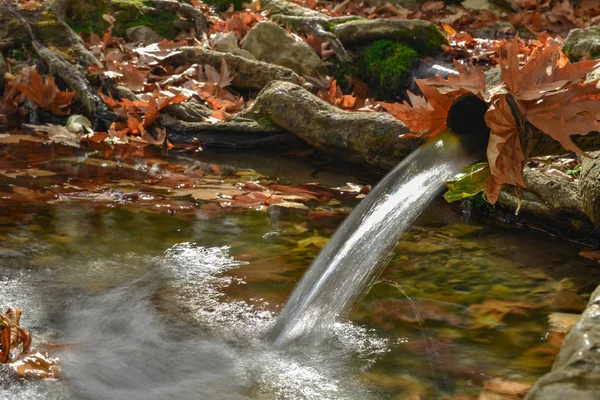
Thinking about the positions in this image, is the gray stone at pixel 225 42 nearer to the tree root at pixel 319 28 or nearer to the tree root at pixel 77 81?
the tree root at pixel 319 28

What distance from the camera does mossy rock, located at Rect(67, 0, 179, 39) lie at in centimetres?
725

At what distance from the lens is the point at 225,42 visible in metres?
6.94

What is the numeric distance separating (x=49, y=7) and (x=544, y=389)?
6684 mm

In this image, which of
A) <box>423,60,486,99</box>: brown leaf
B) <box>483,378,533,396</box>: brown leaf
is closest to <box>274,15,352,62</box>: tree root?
<box>423,60,486,99</box>: brown leaf

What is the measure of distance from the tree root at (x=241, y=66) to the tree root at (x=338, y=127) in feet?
3.27

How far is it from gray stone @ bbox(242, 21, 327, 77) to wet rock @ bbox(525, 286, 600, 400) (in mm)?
5126

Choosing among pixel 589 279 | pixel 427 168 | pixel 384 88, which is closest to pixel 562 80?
pixel 427 168

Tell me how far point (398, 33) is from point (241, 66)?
1628 millimetres

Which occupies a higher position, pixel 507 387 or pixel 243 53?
pixel 243 53

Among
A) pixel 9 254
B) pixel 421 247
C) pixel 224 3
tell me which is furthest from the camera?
pixel 224 3

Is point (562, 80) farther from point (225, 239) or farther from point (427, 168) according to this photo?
point (225, 239)

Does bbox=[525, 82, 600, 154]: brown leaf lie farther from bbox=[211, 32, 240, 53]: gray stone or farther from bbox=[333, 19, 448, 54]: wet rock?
bbox=[211, 32, 240, 53]: gray stone

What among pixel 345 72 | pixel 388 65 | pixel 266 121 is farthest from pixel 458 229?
pixel 345 72

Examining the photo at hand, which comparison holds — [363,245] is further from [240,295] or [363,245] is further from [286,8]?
[286,8]
